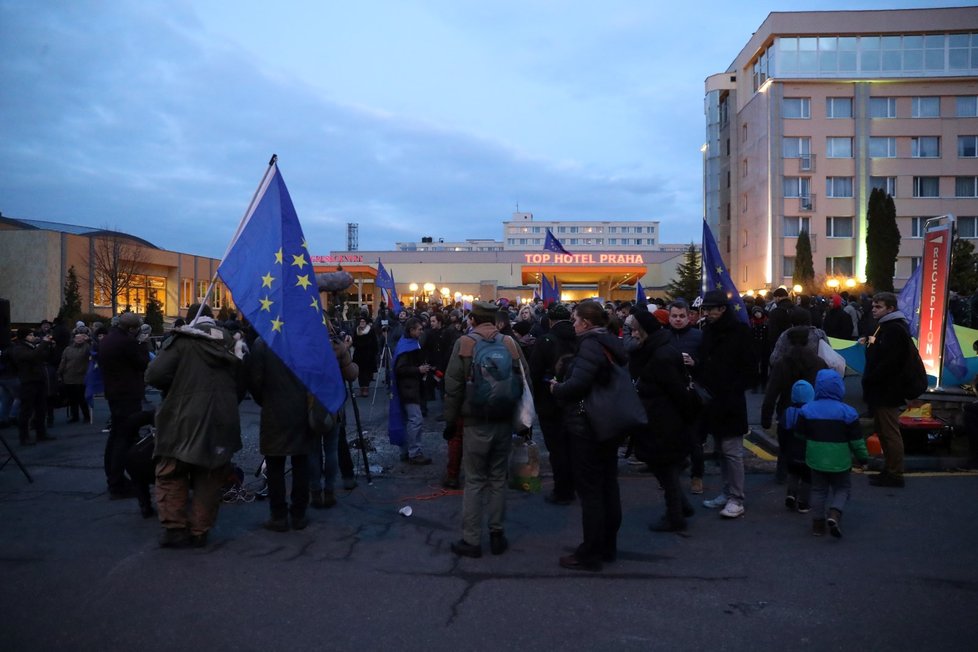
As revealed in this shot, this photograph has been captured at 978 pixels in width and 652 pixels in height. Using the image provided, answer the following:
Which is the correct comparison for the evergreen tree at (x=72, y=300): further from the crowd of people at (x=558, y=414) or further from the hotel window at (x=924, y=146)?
the hotel window at (x=924, y=146)

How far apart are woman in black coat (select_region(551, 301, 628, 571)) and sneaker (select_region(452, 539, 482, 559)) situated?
2.18ft

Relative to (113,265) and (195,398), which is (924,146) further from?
(113,265)

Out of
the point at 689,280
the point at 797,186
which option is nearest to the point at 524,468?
the point at 797,186

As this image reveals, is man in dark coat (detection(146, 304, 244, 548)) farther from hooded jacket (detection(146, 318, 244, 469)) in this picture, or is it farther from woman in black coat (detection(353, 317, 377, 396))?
woman in black coat (detection(353, 317, 377, 396))

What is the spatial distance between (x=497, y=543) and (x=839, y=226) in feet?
138

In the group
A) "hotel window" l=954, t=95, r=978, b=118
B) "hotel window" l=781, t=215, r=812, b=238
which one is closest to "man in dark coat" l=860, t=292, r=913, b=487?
"hotel window" l=781, t=215, r=812, b=238

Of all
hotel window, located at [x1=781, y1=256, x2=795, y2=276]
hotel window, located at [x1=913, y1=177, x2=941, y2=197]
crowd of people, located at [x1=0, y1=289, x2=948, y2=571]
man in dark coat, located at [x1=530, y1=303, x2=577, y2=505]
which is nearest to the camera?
crowd of people, located at [x1=0, y1=289, x2=948, y2=571]

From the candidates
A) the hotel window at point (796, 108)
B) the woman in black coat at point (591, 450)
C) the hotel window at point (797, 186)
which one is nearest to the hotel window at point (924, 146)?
the hotel window at point (797, 186)

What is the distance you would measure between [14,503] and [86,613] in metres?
3.42

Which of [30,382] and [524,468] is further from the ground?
[30,382]

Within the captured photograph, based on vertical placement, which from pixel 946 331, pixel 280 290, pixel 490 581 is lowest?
pixel 490 581

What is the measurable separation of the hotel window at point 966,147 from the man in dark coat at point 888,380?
42.1 meters

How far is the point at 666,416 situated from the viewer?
5.86m

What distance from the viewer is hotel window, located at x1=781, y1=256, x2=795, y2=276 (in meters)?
40.4
